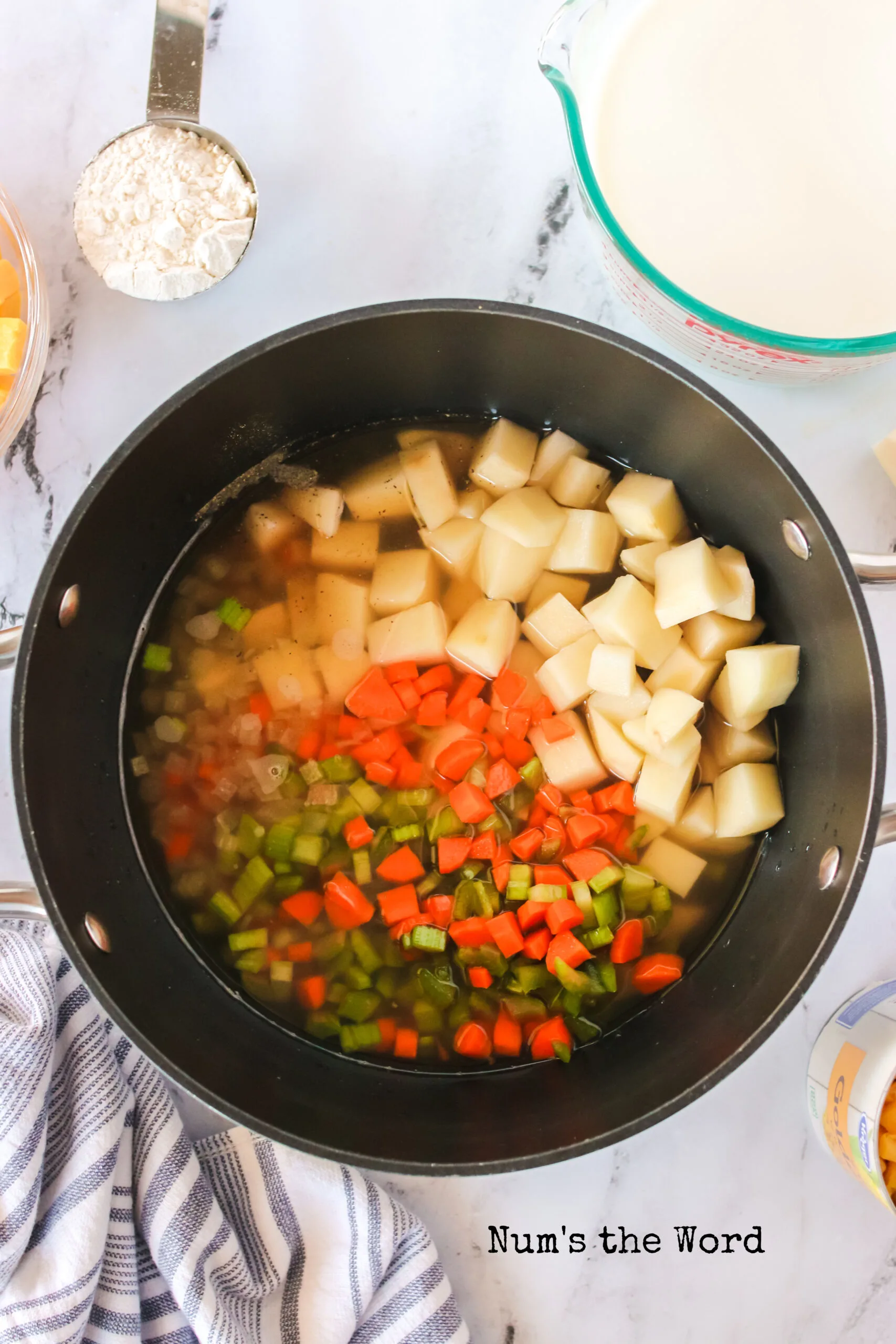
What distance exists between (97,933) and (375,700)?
485 mm

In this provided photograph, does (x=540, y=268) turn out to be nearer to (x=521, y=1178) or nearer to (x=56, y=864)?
(x=56, y=864)

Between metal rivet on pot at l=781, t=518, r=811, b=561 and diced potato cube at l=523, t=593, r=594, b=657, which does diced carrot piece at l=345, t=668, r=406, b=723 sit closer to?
diced potato cube at l=523, t=593, r=594, b=657

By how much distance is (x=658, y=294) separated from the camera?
127cm

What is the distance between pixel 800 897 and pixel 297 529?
0.89 m

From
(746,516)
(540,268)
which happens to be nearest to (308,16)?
(540,268)

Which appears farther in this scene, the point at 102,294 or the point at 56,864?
the point at 102,294

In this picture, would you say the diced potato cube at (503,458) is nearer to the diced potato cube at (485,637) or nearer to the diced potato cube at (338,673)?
the diced potato cube at (485,637)

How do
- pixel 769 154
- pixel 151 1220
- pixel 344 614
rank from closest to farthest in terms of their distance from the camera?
pixel 769 154 → pixel 151 1220 → pixel 344 614

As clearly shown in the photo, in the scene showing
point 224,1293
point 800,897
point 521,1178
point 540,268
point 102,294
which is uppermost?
point 540,268

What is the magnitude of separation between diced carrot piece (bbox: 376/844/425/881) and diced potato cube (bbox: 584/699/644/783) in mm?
309

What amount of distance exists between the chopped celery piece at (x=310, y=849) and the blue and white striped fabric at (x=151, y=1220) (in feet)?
1.17

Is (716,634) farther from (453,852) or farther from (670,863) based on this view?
(453,852)

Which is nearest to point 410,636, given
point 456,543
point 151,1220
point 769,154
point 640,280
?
point 456,543

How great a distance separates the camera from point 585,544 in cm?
142
